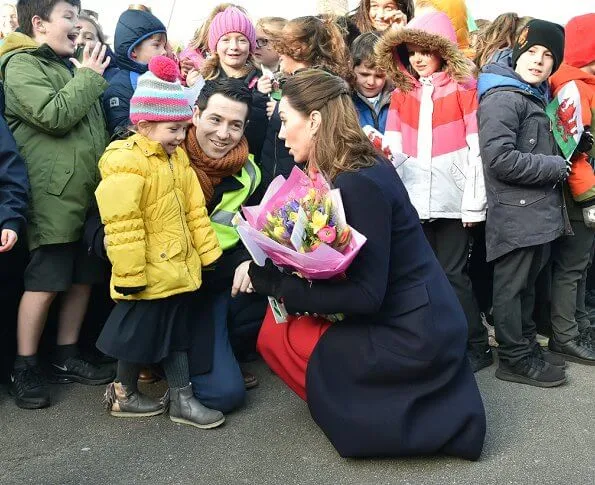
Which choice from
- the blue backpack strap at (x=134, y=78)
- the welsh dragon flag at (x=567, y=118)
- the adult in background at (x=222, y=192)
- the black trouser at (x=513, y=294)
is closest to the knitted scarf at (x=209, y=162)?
the adult in background at (x=222, y=192)

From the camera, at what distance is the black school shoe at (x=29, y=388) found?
3.68 m

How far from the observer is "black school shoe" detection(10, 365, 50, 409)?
368 cm

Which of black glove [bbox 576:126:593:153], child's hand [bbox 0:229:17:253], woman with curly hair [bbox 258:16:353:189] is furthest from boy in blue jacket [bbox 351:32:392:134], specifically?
child's hand [bbox 0:229:17:253]

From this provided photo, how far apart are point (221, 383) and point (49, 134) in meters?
1.58

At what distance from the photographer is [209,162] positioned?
3.82 metres

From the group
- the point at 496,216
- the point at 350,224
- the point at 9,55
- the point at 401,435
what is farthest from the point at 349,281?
the point at 9,55

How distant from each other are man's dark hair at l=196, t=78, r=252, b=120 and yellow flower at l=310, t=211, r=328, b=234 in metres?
1.18

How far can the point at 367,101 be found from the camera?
4598 millimetres

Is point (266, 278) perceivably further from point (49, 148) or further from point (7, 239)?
point (49, 148)

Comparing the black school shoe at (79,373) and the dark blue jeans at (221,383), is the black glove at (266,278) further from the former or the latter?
the black school shoe at (79,373)

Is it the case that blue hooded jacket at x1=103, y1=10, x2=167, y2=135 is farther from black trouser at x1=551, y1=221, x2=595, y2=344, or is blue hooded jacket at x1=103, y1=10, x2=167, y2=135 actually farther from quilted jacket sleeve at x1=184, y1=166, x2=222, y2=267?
black trouser at x1=551, y1=221, x2=595, y2=344

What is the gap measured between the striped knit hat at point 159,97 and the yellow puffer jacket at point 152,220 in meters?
0.13

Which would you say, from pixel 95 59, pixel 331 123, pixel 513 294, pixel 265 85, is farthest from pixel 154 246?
pixel 513 294

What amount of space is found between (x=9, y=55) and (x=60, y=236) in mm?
986
